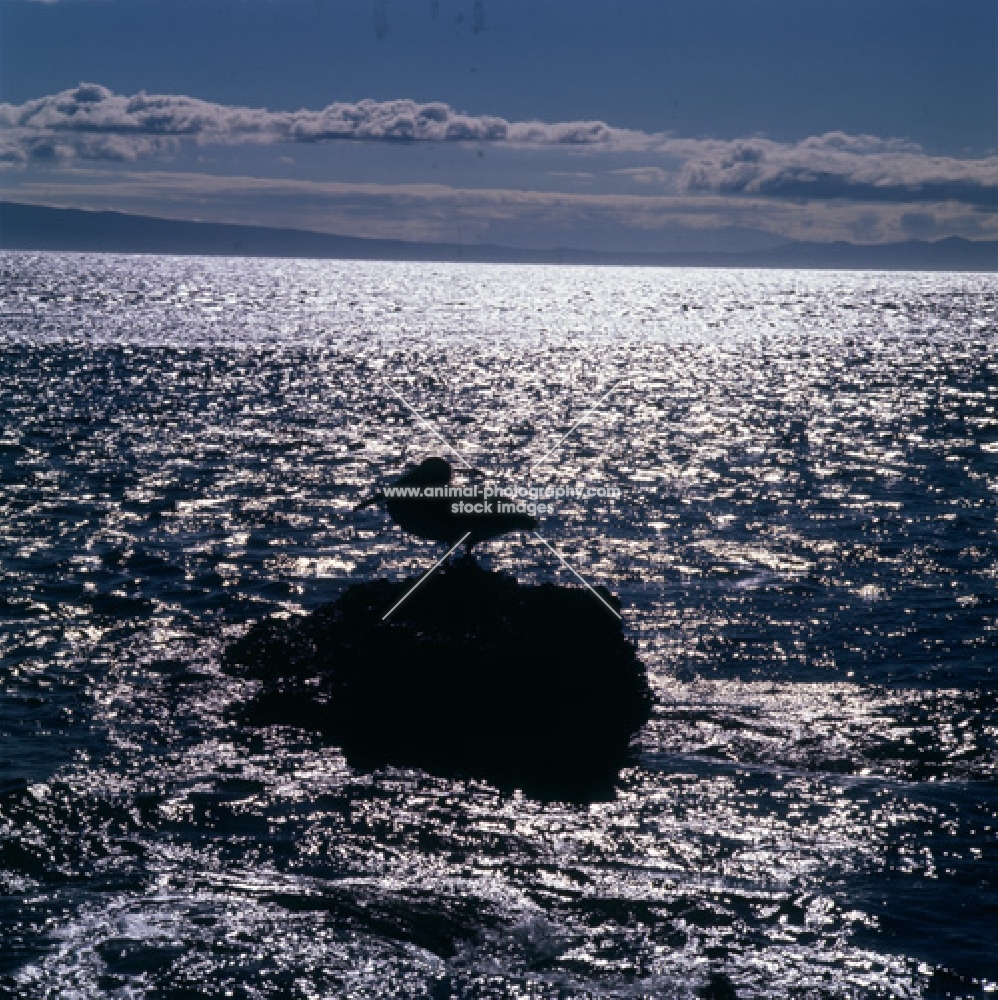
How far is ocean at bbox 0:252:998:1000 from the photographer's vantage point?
10633 millimetres

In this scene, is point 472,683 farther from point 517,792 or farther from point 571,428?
point 571,428

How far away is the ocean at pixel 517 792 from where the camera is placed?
34.9 ft

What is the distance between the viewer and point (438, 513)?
1795cm

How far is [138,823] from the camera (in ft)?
43.0

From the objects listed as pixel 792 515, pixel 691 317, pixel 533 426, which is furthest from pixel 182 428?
pixel 691 317

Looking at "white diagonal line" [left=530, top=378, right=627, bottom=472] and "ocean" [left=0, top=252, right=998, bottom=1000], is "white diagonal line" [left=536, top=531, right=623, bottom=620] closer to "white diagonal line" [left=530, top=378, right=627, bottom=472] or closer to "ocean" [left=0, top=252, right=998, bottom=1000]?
"ocean" [left=0, top=252, right=998, bottom=1000]

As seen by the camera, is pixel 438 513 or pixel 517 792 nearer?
pixel 517 792

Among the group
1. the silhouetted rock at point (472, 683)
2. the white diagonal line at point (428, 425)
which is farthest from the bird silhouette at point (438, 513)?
the white diagonal line at point (428, 425)

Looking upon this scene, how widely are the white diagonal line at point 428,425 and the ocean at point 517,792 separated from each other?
2.19ft

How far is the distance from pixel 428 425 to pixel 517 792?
4067 centimetres

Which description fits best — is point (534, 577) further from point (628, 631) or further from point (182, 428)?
point (182, 428)

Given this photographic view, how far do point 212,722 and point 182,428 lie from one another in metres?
35.0

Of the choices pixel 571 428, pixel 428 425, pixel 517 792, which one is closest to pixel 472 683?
pixel 517 792

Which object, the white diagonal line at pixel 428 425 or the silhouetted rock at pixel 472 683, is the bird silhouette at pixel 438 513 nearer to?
the silhouetted rock at pixel 472 683
